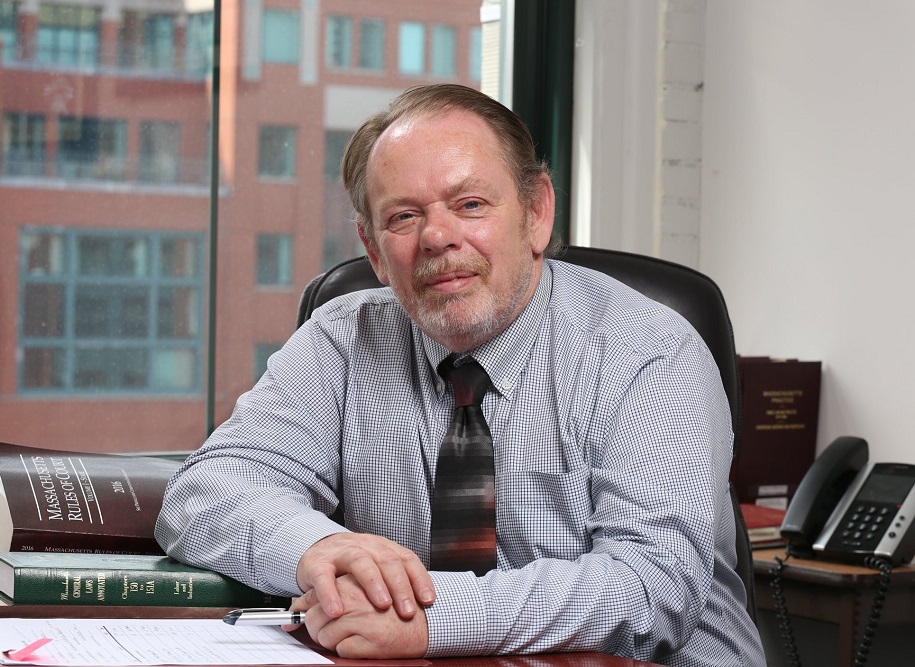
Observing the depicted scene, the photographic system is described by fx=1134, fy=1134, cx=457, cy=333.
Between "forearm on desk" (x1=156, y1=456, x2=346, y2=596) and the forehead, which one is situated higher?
the forehead

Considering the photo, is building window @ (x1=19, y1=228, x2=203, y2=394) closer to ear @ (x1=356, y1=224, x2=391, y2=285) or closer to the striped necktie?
ear @ (x1=356, y1=224, x2=391, y2=285)

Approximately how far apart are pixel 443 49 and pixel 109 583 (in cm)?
233

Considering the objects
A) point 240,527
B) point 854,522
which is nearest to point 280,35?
point 854,522

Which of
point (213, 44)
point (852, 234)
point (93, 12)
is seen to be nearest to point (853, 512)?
point (852, 234)

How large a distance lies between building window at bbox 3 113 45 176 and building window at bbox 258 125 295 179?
550 mm

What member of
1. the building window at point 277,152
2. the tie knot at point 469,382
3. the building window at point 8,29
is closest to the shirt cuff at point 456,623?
the tie knot at point 469,382

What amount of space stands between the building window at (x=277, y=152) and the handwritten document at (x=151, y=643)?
6.72 feet

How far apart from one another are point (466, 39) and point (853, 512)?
1.75 m

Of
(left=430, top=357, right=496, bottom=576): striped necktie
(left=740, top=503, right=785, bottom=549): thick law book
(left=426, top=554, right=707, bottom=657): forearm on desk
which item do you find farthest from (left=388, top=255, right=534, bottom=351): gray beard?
(left=740, top=503, right=785, bottom=549): thick law book

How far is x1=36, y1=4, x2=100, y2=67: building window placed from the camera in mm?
2799

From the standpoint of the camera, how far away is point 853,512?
2.16 m

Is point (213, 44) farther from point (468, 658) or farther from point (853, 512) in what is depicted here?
point (468, 658)

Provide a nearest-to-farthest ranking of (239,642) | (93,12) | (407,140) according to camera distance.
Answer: (239,642)
(407,140)
(93,12)

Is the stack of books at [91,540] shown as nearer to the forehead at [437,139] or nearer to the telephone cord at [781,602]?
the forehead at [437,139]
